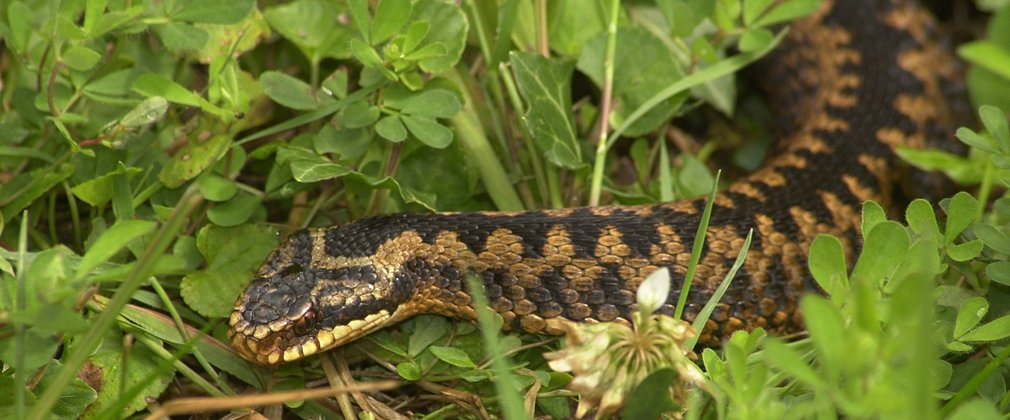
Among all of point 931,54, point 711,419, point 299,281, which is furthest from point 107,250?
point 931,54

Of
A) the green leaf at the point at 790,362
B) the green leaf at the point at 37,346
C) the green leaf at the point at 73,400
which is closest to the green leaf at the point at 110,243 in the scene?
the green leaf at the point at 37,346

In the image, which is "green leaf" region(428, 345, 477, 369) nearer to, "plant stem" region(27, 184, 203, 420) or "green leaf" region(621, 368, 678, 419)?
"green leaf" region(621, 368, 678, 419)

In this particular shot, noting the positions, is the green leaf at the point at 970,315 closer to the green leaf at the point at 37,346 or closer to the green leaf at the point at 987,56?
the green leaf at the point at 987,56

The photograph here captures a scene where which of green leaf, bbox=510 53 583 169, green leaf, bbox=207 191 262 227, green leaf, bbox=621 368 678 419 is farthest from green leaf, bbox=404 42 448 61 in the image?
green leaf, bbox=621 368 678 419

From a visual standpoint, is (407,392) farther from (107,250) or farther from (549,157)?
(107,250)

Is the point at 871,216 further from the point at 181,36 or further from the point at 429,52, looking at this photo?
the point at 181,36

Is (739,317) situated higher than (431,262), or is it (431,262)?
(431,262)
